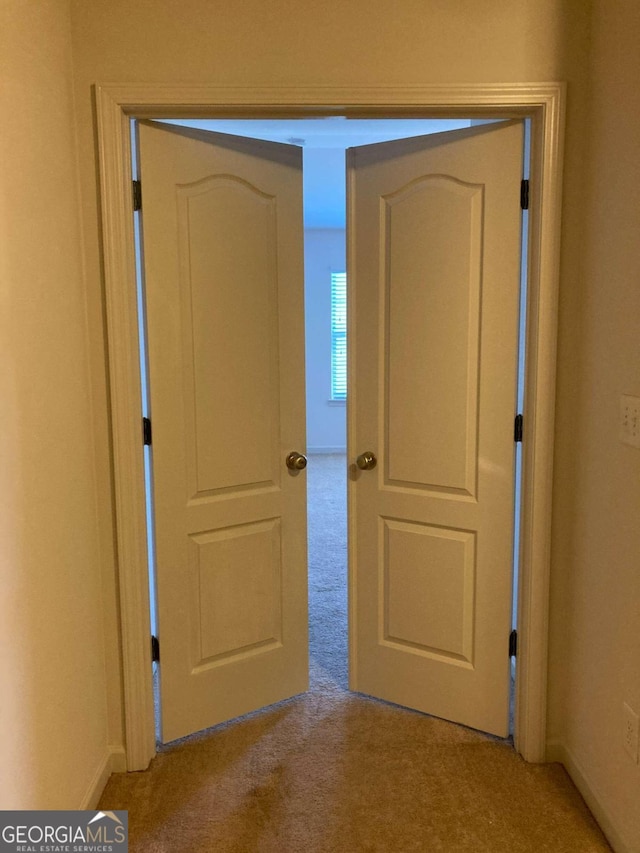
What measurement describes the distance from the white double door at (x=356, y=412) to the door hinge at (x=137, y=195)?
0.04m

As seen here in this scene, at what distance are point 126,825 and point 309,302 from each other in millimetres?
6019

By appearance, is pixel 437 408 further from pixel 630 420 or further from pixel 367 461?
pixel 630 420

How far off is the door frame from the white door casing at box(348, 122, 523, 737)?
3.6 inches

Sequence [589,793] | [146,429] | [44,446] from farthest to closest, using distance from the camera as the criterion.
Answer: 1. [146,429]
2. [589,793]
3. [44,446]

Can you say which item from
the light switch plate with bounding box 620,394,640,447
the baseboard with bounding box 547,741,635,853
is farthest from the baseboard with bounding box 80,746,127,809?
the light switch plate with bounding box 620,394,640,447

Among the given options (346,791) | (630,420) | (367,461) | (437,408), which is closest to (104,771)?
(346,791)

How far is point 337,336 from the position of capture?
7.34 metres

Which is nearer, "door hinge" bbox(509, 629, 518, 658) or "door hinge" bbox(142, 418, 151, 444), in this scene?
"door hinge" bbox(142, 418, 151, 444)

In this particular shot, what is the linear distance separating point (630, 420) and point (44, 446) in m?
1.46

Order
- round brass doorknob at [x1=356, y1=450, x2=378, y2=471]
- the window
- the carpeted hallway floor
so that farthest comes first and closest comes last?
the window, round brass doorknob at [x1=356, y1=450, x2=378, y2=471], the carpeted hallway floor

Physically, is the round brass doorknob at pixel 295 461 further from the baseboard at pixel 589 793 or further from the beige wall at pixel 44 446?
the baseboard at pixel 589 793

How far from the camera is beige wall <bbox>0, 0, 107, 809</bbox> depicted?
1.35 meters

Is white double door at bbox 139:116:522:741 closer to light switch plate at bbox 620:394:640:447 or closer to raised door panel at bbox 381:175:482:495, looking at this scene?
raised door panel at bbox 381:175:482:495

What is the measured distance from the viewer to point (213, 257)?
205 cm
